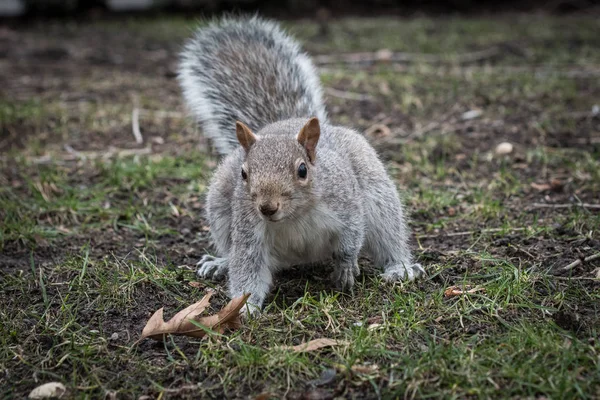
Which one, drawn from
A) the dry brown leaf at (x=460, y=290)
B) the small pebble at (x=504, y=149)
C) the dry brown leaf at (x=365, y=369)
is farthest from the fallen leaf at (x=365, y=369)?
the small pebble at (x=504, y=149)

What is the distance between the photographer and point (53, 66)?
21.3 ft

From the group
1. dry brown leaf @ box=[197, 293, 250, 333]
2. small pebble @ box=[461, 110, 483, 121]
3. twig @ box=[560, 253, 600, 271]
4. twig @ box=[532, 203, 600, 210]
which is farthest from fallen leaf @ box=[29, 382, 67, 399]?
small pebble @ box=[461, 110, 483, 121]

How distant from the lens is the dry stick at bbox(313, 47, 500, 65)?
20.4ft

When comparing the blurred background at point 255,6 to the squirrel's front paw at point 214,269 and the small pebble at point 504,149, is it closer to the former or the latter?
the small pebble at point 504,149

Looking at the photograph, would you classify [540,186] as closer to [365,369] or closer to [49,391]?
[365,369]

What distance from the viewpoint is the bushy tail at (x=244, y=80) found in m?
3.24

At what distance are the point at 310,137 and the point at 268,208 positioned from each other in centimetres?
37

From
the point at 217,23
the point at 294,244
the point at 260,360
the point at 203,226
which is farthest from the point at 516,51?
the point at 260,360

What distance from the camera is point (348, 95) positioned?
538 cm

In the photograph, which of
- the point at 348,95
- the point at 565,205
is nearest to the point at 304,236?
the point at 565,205

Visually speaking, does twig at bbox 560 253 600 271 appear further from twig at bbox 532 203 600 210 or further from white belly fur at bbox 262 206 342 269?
white belly fur at bbox 262 206 342 269

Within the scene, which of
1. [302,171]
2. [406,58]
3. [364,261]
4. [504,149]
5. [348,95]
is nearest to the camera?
[302,171]

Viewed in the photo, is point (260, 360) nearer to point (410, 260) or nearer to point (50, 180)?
point (410, 260)

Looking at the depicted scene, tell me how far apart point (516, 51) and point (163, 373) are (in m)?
5.12
